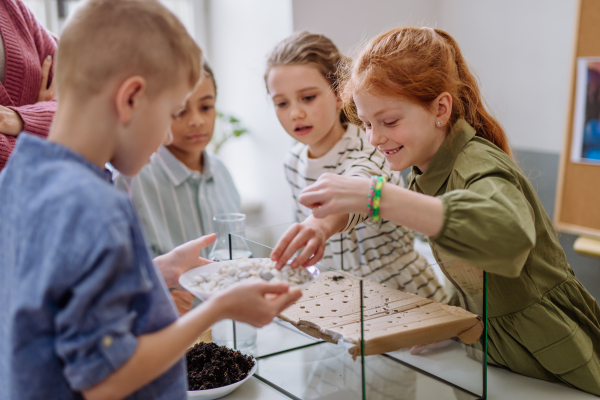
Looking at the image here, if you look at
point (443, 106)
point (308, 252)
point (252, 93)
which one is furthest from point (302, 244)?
point (252, 93)

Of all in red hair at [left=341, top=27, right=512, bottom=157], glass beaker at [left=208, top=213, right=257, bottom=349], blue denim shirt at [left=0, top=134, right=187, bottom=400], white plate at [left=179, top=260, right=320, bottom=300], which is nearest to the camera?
blue denim shirt at [left=0, top=134, right=187, bottom=400]

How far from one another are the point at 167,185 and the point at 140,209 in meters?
0.13

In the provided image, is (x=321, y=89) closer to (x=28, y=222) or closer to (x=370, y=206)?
(x=370, y=206)

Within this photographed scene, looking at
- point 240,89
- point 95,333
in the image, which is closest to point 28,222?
point 95,333

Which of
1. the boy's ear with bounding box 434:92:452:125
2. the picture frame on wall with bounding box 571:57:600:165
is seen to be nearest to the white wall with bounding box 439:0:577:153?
the picture frame on wall with bounding box 571:57:600:165

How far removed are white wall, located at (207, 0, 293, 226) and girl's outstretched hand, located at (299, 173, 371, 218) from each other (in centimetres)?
172

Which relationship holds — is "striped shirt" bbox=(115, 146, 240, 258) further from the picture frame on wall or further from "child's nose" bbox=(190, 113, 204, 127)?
the picture frame on wall

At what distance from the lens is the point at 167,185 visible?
1.73m

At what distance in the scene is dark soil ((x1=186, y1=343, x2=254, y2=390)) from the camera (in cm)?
94

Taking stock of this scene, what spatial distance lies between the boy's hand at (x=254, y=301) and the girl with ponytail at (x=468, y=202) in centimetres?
19

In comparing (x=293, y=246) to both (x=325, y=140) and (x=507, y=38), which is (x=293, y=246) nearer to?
(x=325, y=140)

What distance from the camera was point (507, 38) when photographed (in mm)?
2326

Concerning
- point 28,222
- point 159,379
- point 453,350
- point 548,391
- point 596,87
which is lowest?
point 548,391

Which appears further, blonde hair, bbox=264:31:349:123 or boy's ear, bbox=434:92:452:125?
blonde hair, bbox=264:31:349:123
